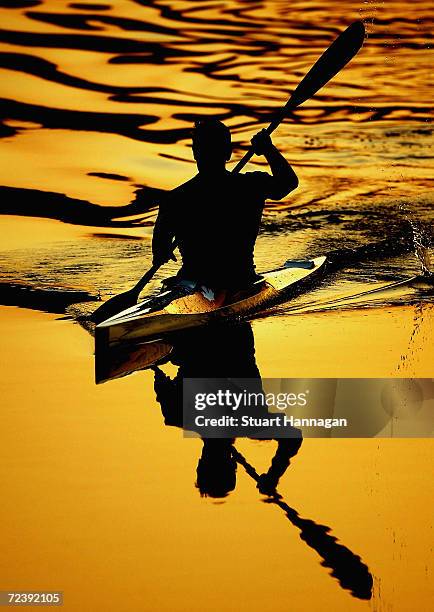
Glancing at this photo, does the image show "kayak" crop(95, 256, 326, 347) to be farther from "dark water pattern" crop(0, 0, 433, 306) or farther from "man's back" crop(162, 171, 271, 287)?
"dark water pattern" crop(0, 0, 433, 306)

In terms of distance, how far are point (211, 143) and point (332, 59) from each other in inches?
38.0

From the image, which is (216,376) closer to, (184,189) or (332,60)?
(184,189)

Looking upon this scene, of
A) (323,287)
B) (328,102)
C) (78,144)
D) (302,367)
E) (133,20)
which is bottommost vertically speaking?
(302,367)

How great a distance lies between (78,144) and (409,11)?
331 centimetres

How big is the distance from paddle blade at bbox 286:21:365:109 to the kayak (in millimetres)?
763

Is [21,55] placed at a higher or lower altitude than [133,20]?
lower

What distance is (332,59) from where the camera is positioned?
13.4 ft

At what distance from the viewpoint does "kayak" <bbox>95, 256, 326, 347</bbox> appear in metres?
3.43

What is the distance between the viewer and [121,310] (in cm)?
371

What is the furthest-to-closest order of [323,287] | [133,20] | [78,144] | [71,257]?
[133,20] < [78,144] < [71,257] < [323,287]

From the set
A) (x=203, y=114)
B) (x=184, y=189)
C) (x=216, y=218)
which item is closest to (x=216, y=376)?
(x=216, y=218)

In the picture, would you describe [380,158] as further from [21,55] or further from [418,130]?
[21,55]

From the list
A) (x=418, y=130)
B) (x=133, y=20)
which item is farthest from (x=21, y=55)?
(x=418, y=130)

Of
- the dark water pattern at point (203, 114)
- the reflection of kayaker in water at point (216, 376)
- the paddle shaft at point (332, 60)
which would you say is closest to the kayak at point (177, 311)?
the reflection of kayaker in water at point (216, 376)
